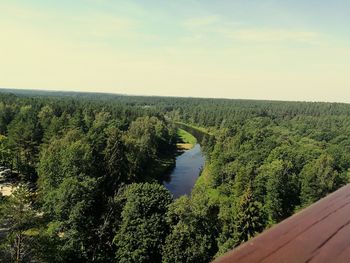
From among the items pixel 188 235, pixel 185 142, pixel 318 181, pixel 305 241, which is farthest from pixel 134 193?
pixel 185 142

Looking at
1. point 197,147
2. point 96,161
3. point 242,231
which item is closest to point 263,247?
point 242,231

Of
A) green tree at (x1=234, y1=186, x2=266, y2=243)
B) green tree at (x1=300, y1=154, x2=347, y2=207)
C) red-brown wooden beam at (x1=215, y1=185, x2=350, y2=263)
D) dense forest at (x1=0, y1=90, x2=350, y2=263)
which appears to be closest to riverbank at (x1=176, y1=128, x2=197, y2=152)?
dense forest at (x1=0, y1=90, x2=350, y2=263)

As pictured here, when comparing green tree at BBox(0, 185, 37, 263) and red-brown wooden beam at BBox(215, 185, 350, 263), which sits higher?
red-brown wooden beam at BBox(215, 185, 350, 263)

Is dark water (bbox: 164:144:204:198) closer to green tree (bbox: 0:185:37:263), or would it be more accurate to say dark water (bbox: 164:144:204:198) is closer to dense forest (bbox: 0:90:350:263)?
dense forest (bbox: 0:90:350:263)

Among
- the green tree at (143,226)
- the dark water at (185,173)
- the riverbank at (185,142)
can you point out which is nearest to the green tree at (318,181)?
the dark water at (185,173)

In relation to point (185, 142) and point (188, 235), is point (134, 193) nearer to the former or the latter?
point (188, 235)

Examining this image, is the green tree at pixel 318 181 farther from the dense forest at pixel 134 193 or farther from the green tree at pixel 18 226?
the green tree at pixel 18 226
